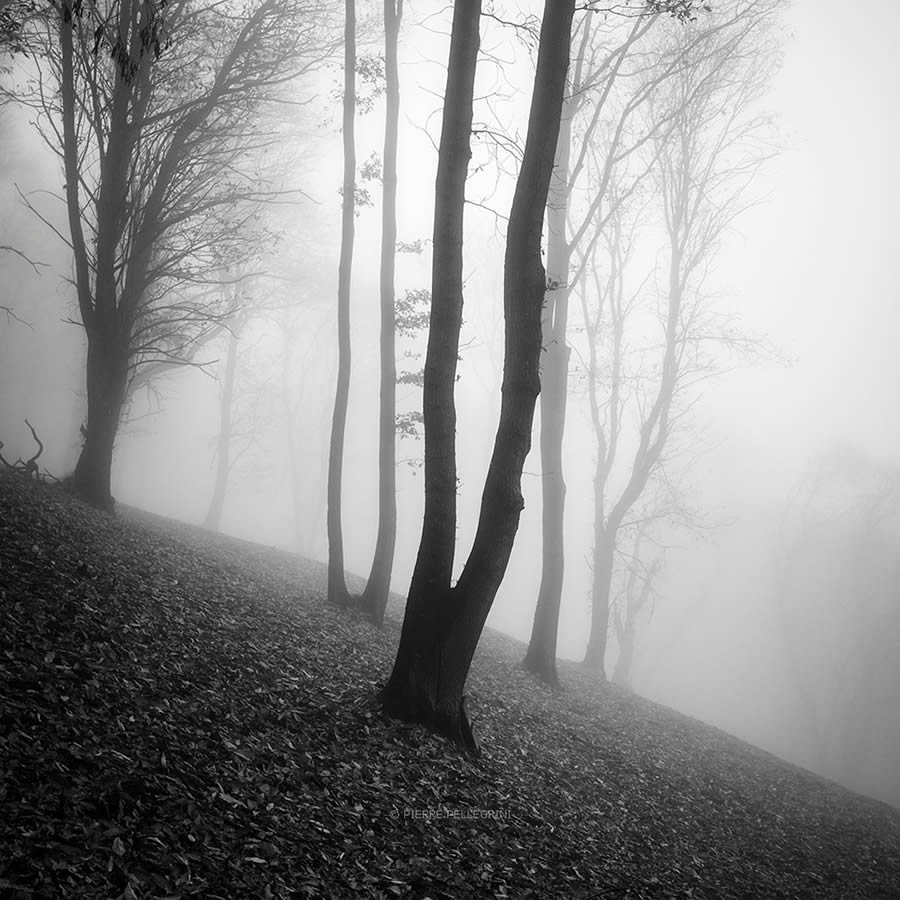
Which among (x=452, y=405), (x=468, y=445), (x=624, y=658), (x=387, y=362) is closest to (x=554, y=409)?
(x=387, y=362)

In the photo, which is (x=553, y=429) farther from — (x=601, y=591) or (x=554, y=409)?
(x=601, y=591)

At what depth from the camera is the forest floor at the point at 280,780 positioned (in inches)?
113

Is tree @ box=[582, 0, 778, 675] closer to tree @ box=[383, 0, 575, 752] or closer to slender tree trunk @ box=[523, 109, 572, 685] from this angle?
slender tree trunk @ box=[523, 109, 572, 685]

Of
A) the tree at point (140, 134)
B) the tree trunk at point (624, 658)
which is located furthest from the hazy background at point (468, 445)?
the tree trunk at point (624, 658)

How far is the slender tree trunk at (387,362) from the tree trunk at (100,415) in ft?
15.9

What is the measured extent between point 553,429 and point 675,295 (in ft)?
27.2

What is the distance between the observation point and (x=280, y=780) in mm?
3822

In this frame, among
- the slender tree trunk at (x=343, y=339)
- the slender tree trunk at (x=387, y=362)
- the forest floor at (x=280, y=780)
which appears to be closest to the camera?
the forest floor at (x=280, y=780)

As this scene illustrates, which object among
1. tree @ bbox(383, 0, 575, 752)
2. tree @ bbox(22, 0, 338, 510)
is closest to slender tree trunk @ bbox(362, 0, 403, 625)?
tree @ bbox(22, 0, 338, 510)

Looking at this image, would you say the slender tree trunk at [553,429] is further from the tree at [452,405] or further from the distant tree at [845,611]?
the distant tree at [845,611]

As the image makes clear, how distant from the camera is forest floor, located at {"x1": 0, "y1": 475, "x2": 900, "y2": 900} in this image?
288 centimetres

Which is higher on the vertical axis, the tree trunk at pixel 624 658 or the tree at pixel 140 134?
the tree at pixel 140 134

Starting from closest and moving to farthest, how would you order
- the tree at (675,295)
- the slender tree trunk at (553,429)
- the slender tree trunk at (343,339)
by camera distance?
the slender tree trunk at (343,339), the slender tree trunk at (553,429), the tree at (675,295)

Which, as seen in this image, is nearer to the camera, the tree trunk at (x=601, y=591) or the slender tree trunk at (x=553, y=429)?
the slender tree trunk at (x=553, y=429)
